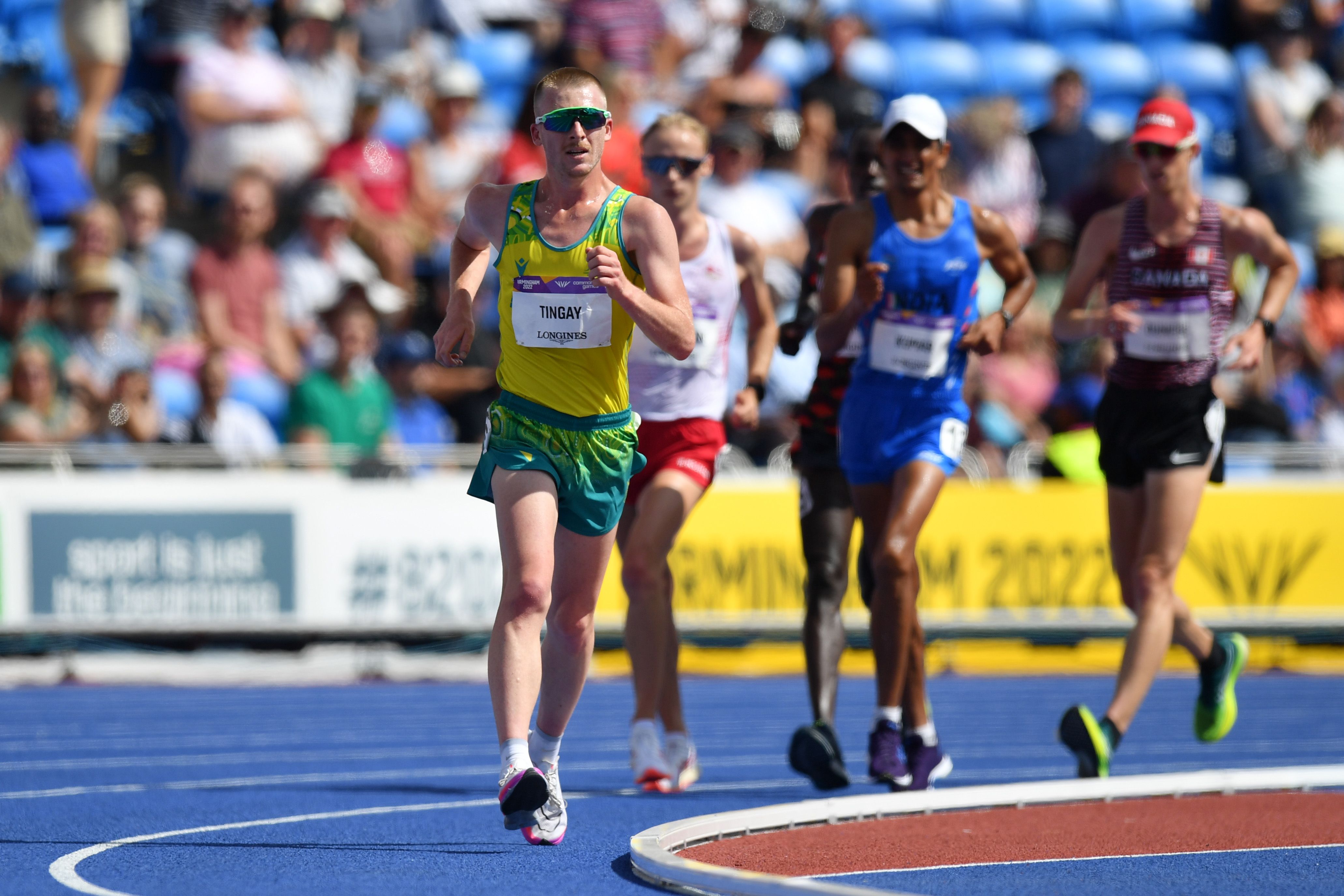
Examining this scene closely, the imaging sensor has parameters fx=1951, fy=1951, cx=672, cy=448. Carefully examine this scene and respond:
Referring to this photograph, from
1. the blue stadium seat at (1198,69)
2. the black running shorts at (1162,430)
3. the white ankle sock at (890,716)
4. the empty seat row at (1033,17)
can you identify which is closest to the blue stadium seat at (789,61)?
the empty seat row at (1033,17)

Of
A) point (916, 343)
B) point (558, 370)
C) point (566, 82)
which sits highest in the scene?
point (566, 82)

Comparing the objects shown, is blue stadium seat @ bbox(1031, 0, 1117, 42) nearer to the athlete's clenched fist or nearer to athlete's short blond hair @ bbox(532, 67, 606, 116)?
athlete's short blond hair @ bbox(532, 67, 606, 116)

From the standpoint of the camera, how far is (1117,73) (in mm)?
21281

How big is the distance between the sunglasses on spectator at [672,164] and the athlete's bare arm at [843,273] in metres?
0.61

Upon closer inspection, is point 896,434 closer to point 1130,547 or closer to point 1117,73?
point 1130,547

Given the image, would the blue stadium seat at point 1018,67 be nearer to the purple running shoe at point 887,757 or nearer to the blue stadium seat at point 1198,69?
the blue stadium seat at point 1198,69

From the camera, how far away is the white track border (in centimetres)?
471

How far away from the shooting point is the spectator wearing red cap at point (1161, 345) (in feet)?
26.0

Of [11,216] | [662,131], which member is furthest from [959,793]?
[11,216]

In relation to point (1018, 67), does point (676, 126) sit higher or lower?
lower

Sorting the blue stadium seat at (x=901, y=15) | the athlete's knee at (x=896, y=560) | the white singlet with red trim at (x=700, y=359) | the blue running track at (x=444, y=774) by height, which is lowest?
the blue running track at (x=444, y=774)

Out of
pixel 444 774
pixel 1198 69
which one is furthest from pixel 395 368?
pixel 1198 69

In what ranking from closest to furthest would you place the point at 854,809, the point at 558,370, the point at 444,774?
the point at 558,370 → the point at 854,809 → the point at 444,774

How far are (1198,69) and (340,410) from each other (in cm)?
1204
